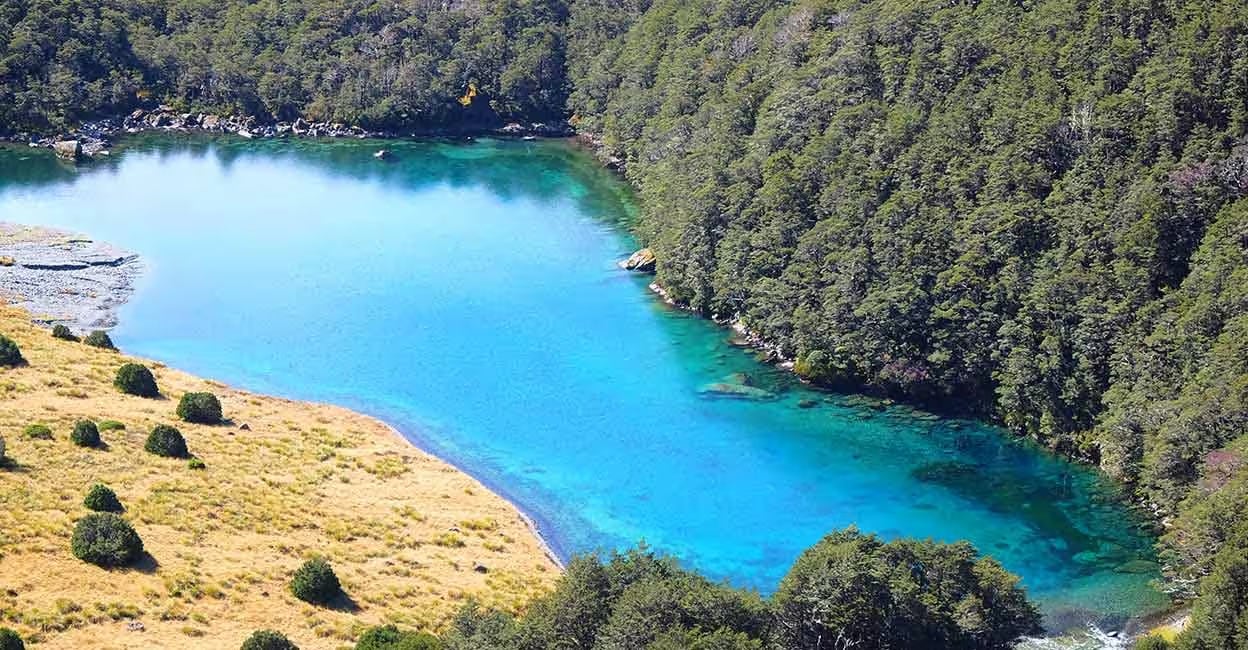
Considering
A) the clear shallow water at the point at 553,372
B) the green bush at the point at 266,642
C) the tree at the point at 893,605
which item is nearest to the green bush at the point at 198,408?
the clear shallow water at the point at 553,372

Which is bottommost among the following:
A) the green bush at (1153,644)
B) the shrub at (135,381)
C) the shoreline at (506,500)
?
the shoreline at (506,500)

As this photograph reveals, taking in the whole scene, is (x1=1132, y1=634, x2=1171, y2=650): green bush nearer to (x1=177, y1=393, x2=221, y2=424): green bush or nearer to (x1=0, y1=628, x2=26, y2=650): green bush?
(x1=0, y1=628, x2=26, y2=650): green bush

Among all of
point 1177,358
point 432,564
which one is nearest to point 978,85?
point 1177,358

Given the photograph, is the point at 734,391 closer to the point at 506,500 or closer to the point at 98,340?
the point at 506,500

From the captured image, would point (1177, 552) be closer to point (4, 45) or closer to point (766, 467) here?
point (766, 467)

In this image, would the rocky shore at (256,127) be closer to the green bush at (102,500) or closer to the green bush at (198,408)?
the green bush at (198,408)
